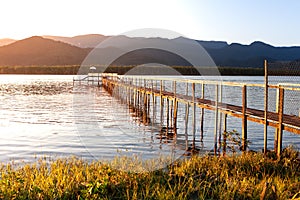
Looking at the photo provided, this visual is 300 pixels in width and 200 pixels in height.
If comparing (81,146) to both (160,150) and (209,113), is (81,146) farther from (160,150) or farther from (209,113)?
(209,113)

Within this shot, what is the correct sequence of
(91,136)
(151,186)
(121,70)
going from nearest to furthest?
(151,186)
(91,136)
(121,70)

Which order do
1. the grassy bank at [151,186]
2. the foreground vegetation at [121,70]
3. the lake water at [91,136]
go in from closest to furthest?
the grassy bank at [151,186]
the lake water at [91,136]
the foreground vegetation at [121,70]

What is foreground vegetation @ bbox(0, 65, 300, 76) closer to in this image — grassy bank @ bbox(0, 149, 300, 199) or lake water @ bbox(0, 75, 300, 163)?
Answer: lake water @ bbox(0, 75, 300, 163)

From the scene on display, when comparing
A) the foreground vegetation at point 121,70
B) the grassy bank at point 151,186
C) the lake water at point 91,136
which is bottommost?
the lake water at point 91,136

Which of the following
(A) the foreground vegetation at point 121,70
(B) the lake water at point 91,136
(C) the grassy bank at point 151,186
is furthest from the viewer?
(A) the foreground vegetation at point 121,70

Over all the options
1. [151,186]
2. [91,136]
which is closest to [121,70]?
[91,136]

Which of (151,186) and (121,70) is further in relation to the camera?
(121,70)

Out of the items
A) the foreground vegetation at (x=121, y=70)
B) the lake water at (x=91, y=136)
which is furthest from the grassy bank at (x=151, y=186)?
the foreground vegetation at (x=121, y=70)

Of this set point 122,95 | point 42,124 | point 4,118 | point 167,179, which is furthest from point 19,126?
point 122,95

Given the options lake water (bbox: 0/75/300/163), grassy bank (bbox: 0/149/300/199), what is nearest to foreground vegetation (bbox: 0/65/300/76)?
lake water (bbox: 0/75/300/163)

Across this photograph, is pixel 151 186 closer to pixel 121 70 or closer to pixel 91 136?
pixel 91 136

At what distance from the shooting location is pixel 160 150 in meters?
14.6

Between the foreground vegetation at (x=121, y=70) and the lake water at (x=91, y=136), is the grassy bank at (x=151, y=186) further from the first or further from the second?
the foreground vegetation at (x=121, y=70)

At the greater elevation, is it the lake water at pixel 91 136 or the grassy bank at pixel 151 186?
the grassy bank at pixel 151 186
